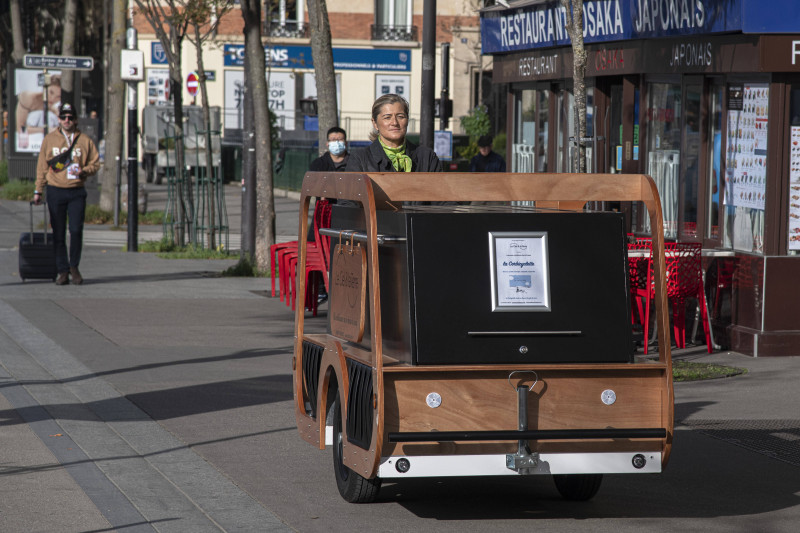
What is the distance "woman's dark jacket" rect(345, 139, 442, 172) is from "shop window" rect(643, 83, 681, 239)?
19.3 ft

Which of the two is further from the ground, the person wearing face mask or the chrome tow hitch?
the person wearing face mask

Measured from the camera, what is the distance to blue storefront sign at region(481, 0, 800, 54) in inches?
409

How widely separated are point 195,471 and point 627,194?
265cm

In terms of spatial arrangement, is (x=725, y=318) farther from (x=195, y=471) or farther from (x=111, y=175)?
(x=111, y=175)

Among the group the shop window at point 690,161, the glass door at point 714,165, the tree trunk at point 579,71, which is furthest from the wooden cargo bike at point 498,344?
the shop window at point 690,161

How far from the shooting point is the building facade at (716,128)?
10.7 meters

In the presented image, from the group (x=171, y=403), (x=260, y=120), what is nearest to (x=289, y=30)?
(x=260, y=120)

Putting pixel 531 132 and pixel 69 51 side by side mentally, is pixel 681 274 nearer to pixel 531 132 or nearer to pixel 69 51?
pixel 531 132

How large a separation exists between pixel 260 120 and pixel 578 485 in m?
10.8

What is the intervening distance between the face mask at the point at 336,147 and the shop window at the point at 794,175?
4.56m

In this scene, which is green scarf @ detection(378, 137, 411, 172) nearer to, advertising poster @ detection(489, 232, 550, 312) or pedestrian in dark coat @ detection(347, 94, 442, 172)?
pedestrian in dark coat @ detection(347, 94, 442, 172)

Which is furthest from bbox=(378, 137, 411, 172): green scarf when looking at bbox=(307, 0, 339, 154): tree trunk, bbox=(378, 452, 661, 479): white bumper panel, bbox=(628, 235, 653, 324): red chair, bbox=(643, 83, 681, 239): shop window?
bbox=(307, 0, 339, 154): tree trunk

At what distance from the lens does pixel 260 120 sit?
16344 millimetres

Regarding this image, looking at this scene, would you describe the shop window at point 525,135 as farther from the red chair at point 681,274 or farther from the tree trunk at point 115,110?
the tree trunk at point 115,110
